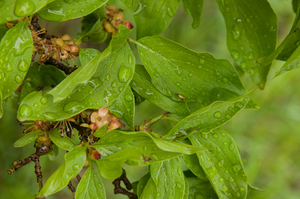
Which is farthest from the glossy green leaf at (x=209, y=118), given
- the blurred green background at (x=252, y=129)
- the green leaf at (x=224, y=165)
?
the blurred green background at (x=252, y=129)

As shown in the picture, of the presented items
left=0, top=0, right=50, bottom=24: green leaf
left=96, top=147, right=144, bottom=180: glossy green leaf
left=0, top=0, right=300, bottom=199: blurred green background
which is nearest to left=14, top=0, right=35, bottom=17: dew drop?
left=0, top=0, right=50, bottom=24: green leaf

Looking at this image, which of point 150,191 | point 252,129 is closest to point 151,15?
point 150,191

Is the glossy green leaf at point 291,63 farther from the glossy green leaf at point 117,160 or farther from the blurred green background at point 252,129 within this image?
the blurred green background at point 252,129

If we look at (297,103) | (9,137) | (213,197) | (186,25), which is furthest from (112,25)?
(297,103)

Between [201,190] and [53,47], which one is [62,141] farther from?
[201,190]

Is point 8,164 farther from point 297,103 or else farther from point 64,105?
point 297,103

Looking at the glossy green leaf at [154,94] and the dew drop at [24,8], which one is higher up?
the dew drop at [24,8]

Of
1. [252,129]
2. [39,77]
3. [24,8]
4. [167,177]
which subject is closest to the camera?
[24,8]
